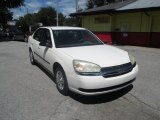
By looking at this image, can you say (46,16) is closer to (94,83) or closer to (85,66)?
(85,66)

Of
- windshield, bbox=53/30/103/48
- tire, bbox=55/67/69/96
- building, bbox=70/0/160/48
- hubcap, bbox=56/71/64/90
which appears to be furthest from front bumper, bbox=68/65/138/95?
building, bbox=70/0/160/48

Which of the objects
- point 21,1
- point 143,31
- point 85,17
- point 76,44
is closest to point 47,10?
point 21,1

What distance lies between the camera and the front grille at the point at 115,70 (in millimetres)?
4051

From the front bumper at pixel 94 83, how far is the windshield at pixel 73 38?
1.45 meters

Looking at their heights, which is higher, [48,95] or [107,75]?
[107,75]

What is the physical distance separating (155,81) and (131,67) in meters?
1.83

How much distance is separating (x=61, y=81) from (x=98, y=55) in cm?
111

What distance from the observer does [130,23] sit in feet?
58.1

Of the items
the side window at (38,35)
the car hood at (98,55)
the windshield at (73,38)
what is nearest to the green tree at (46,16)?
the side window at (38,35)

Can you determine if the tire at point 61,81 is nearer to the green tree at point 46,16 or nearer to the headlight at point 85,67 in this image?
the headlight at point 85,67

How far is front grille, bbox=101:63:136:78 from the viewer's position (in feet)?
13.3

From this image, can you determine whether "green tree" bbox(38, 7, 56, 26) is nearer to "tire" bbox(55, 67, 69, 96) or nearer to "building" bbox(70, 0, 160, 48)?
"building" bbox(70, 0, 160, 48)

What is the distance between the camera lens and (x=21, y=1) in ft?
84.8

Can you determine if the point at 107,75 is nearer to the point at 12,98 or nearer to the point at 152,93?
the point at 152,93
